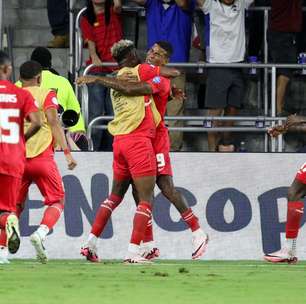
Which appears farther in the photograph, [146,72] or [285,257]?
[285,257]

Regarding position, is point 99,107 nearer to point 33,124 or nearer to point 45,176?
point 45,176

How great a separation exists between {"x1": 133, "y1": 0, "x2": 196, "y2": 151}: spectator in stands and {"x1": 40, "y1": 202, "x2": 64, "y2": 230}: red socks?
15.7ft

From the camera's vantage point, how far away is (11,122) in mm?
13562

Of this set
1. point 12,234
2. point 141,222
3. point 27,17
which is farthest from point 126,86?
point 27,17

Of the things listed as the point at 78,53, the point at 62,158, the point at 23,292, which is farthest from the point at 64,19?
the point at 23,292

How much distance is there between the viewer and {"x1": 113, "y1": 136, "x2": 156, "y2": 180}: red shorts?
14.9 metres

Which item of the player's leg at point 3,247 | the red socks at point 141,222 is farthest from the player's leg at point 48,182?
the red socks at point 141,222

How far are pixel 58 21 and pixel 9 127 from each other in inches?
300

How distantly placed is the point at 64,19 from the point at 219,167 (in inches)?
168

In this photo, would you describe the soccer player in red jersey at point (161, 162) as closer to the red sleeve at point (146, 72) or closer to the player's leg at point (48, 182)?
the red sleeve at point (146, 72)

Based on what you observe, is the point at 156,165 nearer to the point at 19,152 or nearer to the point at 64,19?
the point at 19,152

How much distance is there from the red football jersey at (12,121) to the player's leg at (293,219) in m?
3.65

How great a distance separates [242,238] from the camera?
18.0 metres

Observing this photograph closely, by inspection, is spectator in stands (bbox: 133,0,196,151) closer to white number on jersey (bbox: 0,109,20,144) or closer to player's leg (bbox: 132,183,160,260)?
player's leg (bbox: 132,183,160,260)
